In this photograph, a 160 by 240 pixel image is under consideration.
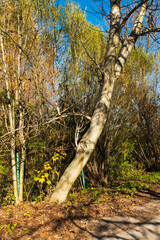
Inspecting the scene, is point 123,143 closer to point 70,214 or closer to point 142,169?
point 142,169

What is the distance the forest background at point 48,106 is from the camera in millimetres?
4660

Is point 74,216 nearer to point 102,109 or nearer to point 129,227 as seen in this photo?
point 129,227

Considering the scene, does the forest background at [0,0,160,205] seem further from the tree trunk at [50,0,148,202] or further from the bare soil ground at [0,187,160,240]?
the bare soil ground at [0,187,160,240]

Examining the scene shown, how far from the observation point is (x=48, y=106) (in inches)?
221

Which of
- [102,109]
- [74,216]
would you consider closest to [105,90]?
[102,109]

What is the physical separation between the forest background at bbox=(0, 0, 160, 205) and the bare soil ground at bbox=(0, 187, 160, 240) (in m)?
0.74

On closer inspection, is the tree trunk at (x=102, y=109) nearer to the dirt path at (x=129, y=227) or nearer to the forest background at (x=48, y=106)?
the forest background at (x=48, y=106)

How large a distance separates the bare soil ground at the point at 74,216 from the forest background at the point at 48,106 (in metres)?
0.74

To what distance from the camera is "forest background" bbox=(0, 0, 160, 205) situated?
183 inches

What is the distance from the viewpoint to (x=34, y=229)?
3275 millimetres

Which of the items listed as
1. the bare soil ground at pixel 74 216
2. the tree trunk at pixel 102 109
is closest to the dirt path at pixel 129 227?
the bare soil ground at pixel 74 216

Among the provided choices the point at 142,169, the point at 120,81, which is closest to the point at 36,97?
the point at 120,81

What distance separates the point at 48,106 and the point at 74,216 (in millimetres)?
2938

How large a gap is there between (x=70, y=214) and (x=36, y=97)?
291 centimetres
